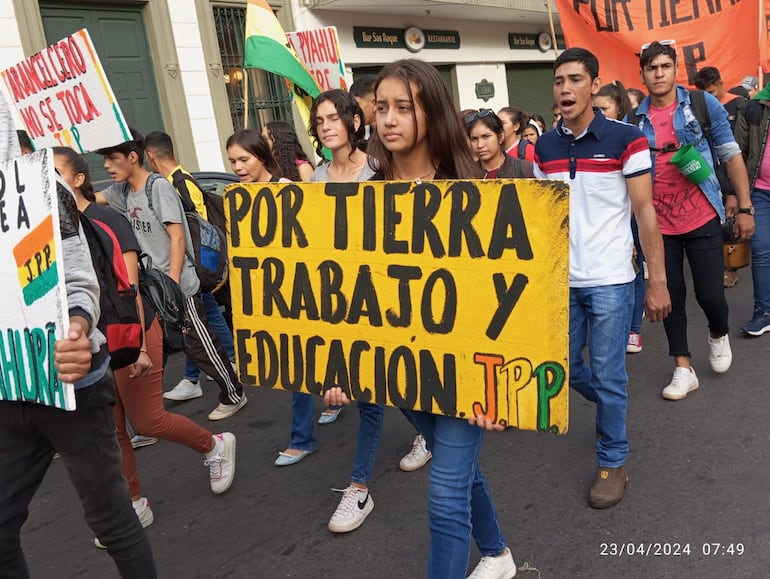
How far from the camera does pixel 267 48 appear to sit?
5.80 metres

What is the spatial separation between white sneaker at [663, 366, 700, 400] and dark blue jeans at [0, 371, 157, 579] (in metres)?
2.91

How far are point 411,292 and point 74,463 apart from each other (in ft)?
3.72

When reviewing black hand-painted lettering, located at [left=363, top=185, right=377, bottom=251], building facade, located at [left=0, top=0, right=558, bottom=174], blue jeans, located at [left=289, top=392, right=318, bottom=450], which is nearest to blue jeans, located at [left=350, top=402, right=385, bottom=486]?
blue jeans, located at [left=289, top=392, right=318, bottom=450]

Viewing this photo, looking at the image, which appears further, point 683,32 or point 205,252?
point 683,32

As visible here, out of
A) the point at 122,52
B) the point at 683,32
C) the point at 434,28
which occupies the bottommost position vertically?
the point at 683,32

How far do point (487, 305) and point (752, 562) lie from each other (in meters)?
1.45

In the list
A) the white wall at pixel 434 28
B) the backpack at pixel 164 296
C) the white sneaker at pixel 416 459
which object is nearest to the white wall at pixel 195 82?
the white wall at pixel 434 28

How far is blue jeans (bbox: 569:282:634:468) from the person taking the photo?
2680 mm

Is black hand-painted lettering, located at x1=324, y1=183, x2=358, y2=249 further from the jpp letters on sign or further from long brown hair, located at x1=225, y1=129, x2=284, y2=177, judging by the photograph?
long brown hair, located at x1=225, y1=129, x2=284, y2=177

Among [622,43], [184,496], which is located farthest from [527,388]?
[622,43]

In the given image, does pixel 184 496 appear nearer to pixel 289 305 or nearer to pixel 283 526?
pixel 283 526

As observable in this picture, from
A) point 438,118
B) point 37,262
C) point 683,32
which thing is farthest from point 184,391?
point 683,32

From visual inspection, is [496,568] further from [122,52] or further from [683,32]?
[122,52]
